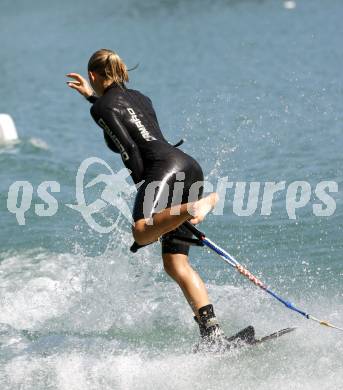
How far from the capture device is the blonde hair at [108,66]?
228 inches

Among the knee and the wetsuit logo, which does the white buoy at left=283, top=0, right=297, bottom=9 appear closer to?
the wetsuit logo

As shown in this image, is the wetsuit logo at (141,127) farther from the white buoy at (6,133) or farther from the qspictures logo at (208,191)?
the white buoy at (6,133)

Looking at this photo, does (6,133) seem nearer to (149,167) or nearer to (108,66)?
(108,66)

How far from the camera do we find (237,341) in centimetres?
554

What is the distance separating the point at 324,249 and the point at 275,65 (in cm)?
1180

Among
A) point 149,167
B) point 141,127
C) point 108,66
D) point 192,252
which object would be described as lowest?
point 192,252

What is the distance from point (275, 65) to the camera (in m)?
18.8

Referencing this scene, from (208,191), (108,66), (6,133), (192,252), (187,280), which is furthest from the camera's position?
(6,133)

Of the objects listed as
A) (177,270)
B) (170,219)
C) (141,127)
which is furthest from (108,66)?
(177,270)

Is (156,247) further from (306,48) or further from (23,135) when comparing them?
(306,48)

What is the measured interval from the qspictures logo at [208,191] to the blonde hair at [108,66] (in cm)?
319

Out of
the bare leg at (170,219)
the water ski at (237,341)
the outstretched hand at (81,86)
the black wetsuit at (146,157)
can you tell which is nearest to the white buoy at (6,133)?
the outstretched hand at (81,86)

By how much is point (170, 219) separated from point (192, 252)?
2631 mm

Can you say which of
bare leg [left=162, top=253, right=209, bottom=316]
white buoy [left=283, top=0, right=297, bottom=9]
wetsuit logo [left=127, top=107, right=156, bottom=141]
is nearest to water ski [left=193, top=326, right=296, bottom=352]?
bare leg [left=162, top=253, right=209, bottom=316]
